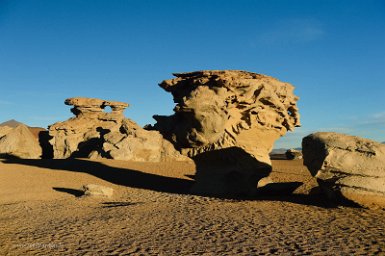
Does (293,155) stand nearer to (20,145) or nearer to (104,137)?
(104,137)

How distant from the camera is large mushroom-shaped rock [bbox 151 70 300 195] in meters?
13.5

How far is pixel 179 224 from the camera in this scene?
834 cm

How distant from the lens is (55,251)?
255 inches

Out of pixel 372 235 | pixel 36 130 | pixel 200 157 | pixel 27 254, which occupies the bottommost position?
pixel 27 254

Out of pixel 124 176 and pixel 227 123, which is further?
pixel 124 176

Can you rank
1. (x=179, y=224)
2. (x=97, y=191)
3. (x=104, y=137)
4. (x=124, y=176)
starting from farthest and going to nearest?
(x=104, y=137) < (x=124, y=176) < (x=97, y=191) < (x=179, y=224)

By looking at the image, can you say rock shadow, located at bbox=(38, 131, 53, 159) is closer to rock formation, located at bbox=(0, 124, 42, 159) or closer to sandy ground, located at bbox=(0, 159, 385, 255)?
rock formation, located at bbox=(0, 124, 42, 159)

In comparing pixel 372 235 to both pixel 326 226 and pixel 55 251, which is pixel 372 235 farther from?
pixel 55 251

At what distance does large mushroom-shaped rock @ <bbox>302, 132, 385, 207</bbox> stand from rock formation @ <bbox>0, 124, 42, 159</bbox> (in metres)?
29.9

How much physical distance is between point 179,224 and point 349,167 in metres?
4.90

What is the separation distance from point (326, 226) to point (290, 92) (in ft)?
28.7

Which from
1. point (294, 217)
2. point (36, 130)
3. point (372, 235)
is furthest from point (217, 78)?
point (36, 130)

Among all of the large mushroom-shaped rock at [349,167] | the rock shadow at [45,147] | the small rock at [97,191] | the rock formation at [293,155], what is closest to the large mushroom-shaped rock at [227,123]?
the small rock at [97,191]

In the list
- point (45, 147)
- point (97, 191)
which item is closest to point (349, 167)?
point (97, 191)
